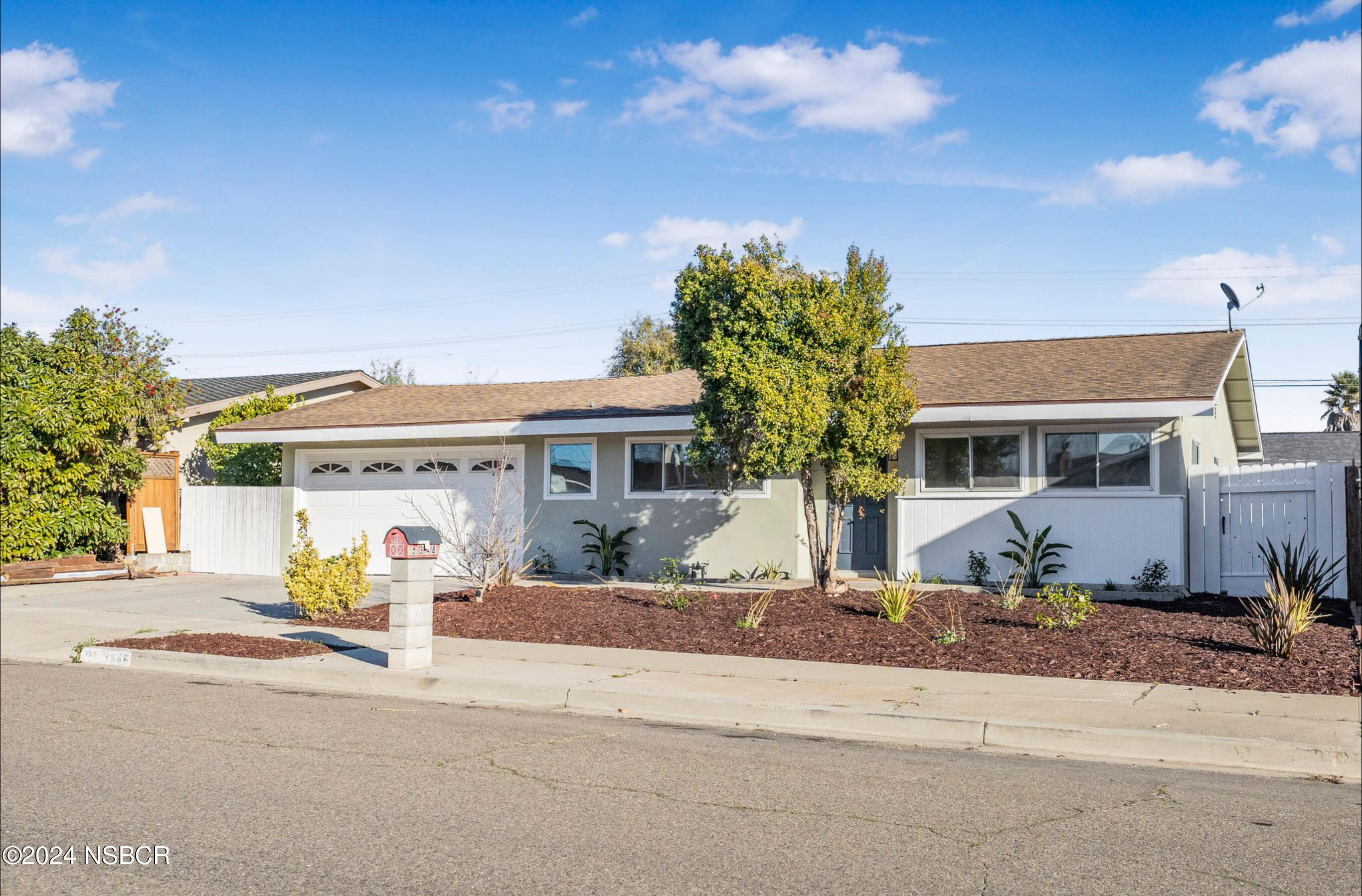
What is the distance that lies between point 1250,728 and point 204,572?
19.4m

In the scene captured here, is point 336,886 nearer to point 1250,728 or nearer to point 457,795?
point 457,795

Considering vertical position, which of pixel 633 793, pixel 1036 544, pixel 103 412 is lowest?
pixel 633 793

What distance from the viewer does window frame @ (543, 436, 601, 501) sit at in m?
18.9

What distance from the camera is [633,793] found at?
6406 millimetres

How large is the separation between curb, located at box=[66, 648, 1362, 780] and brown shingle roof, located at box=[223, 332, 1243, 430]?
794 centimetres

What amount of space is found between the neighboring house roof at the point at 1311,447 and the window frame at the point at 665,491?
68.3ft

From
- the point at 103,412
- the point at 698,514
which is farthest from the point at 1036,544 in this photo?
the point at 103,412

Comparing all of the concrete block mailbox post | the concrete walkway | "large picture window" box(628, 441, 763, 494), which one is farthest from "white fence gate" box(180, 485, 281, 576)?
the concrete block mailbox post

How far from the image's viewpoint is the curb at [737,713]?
7.36 metres

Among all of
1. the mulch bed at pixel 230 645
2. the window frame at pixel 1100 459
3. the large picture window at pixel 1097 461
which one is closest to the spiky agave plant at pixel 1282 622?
the window frame at pixel 1100 459

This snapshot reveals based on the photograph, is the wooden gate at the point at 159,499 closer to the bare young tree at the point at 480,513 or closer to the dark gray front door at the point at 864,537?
the bare young tree at the point at 480,513

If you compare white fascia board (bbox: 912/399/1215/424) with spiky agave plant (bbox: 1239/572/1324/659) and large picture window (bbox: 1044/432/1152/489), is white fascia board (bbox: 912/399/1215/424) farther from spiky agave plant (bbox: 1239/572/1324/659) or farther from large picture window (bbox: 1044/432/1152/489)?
spiky agave plant (bbox: 1239/572/1324/659)

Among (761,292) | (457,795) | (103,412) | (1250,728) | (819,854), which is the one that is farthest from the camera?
(103,412)

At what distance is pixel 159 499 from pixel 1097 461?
17933 millimetres
